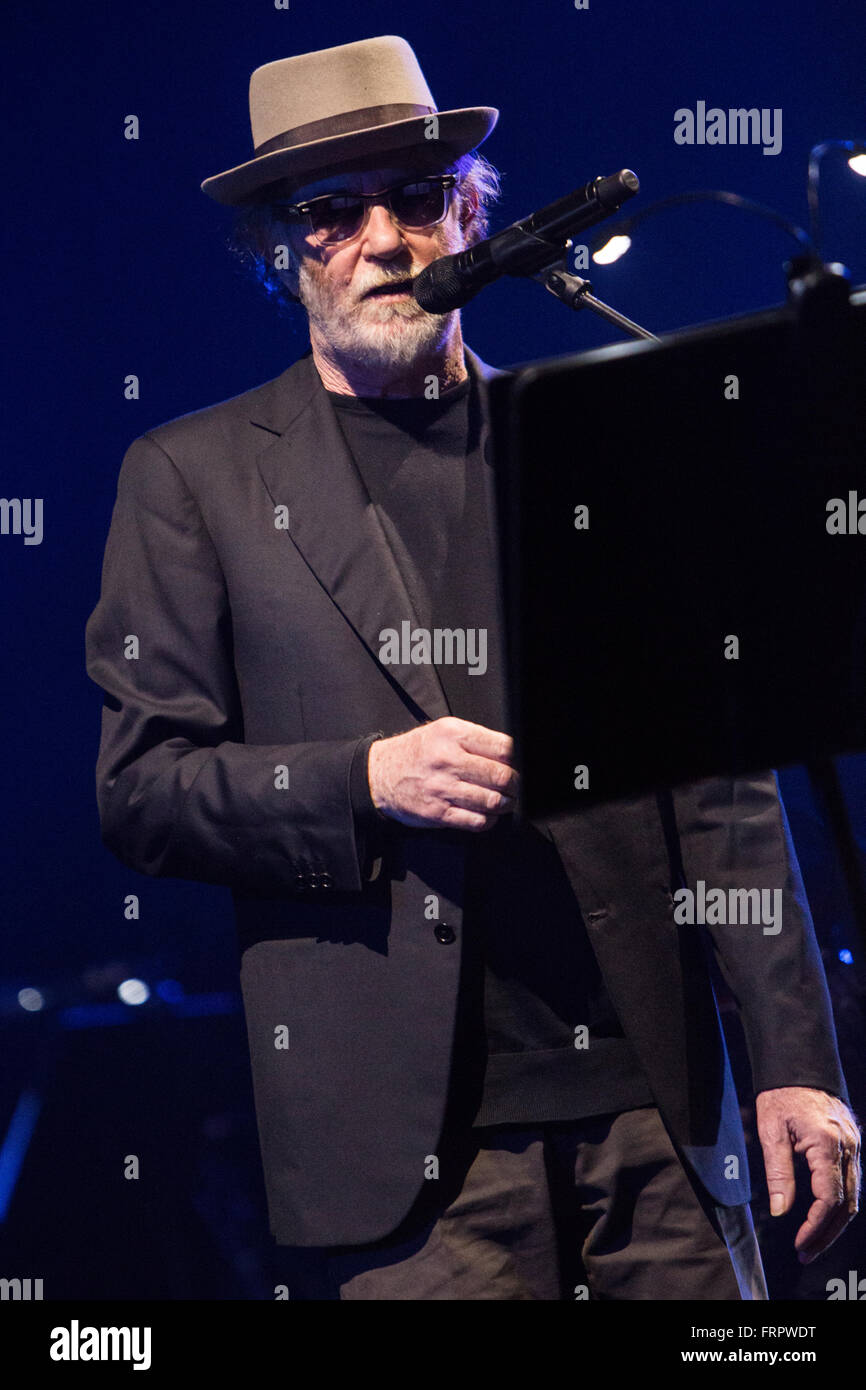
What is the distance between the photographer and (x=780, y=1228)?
3.23m

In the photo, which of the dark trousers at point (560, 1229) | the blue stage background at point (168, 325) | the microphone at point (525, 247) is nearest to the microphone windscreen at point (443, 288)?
the microphone at point (525, 247)

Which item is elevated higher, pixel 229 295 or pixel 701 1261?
pixel 229 295

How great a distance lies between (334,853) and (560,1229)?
2.07ft

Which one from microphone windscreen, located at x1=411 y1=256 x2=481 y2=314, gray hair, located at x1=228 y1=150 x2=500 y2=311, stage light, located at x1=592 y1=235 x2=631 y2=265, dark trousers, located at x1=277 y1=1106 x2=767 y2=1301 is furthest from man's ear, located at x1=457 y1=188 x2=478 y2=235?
dark trousers, located at x1=277 y1=1106 x2=767 y2=1301

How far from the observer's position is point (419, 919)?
2010 millimetres

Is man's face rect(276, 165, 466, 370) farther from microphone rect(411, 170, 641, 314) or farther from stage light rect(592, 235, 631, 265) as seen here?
microphone rect(411, 170, 641, 314)

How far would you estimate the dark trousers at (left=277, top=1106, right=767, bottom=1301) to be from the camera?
1.98 meters

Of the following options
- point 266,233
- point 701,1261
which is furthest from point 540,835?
point 266,233

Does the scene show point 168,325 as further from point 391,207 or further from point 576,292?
point 576,292

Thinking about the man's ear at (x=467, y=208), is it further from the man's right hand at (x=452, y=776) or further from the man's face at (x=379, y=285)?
the man's right hand at (x=452, y=776)

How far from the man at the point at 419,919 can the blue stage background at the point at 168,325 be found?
3.19 ft

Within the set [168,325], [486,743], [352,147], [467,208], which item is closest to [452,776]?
[486,743]
